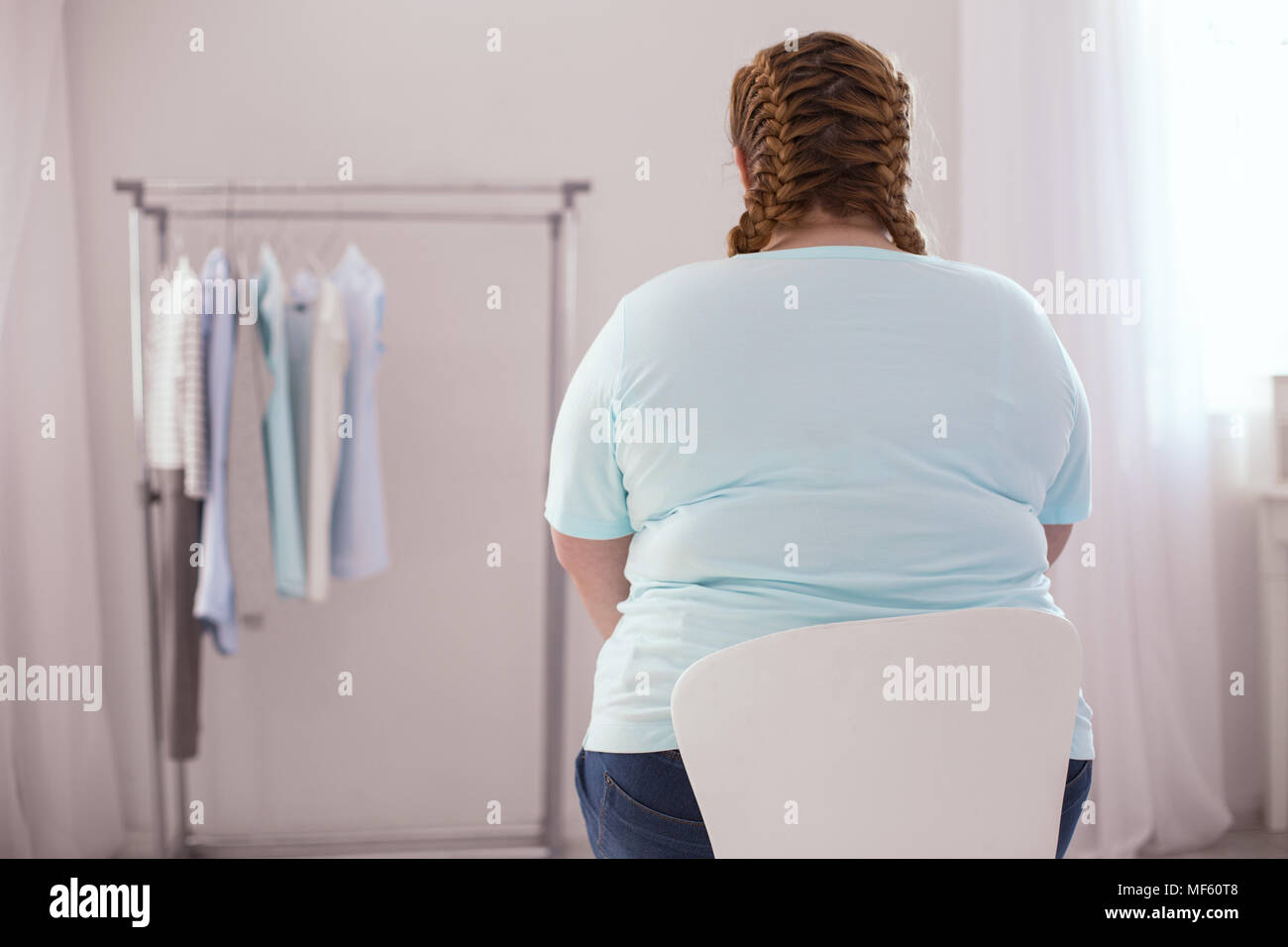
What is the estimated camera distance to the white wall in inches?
84.6

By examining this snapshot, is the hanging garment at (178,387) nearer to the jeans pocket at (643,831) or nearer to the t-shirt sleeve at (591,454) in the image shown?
the t-shirt sleeve at (591,454)

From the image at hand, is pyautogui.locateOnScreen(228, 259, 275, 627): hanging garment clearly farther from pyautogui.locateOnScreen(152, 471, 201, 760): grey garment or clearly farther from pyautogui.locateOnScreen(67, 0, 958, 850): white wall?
pyautogui.locateOnScreen(67, 0, 958, 850): white wall

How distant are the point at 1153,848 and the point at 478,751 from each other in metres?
1.56

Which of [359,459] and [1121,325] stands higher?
[1121,325]

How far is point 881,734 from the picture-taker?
0.63m

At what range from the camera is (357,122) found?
7.11 ft

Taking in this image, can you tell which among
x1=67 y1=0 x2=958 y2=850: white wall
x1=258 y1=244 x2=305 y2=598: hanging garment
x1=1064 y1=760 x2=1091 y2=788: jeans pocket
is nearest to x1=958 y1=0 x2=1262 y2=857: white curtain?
x1=67 y1=0 x2=958 y2=850: white wall

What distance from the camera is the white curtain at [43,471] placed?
189 centimetres

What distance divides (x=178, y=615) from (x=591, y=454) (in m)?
1.34

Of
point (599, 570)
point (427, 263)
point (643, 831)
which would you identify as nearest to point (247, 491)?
point (427, 263)

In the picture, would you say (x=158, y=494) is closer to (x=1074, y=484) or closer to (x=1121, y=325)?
(x=1074, y=484)

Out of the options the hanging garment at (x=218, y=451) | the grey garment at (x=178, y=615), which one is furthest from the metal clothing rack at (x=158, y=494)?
the hanging garment at (x=218, y=451)

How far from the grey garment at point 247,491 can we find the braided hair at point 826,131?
1.26m
